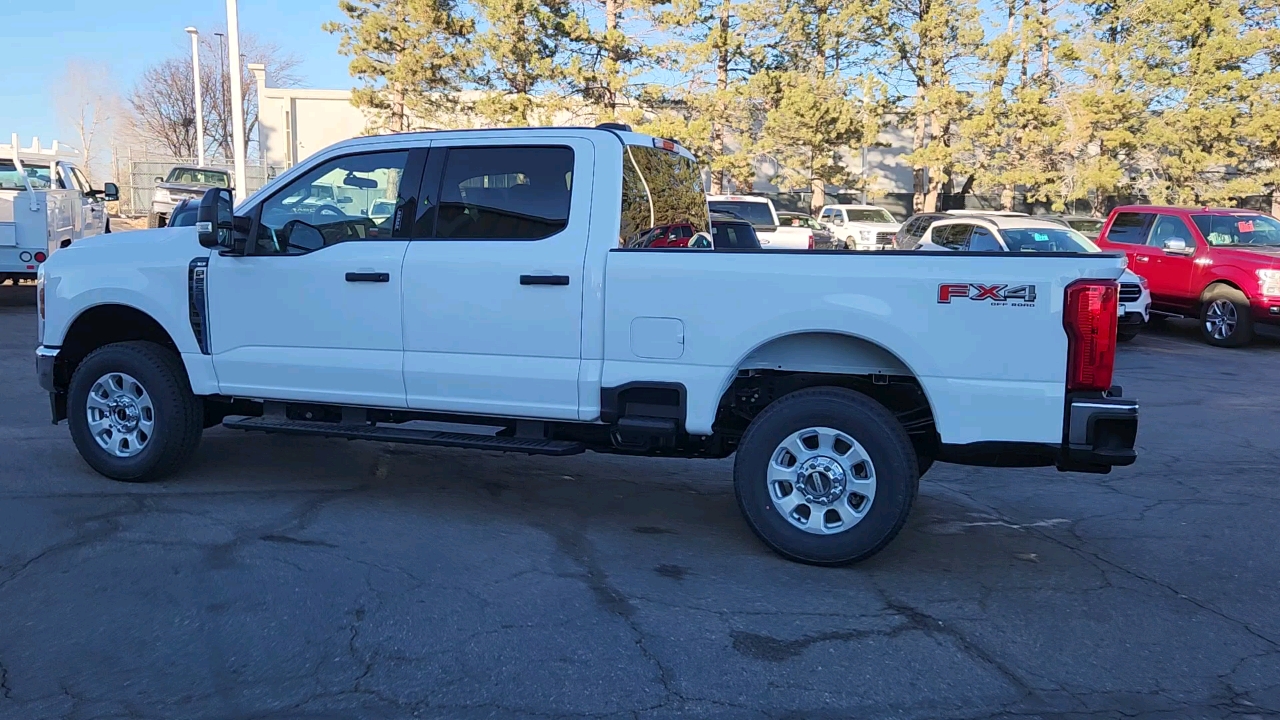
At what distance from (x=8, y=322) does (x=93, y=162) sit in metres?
62.3

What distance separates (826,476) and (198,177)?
26584 mm

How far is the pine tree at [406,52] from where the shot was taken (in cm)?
3147

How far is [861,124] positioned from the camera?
31312 mm

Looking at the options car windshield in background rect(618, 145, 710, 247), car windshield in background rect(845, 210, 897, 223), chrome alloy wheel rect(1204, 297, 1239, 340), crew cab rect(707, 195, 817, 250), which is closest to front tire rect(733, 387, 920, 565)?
car windshield in background rect(618, 145, 710, 247)

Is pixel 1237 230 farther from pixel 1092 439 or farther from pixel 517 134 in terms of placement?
pixel 517 134

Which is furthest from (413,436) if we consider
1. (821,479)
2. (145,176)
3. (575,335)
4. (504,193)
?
(145,176)

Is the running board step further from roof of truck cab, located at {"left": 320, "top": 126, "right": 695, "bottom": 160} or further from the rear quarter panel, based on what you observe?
roof of truck cab, located at {"left": 320, "top": 126, "right": 695, "bottom": 160}

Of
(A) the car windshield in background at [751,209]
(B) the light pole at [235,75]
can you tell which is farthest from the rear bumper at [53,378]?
(B) the light pole at [235,75]

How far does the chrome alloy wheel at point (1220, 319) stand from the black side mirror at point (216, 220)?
42.2 feet

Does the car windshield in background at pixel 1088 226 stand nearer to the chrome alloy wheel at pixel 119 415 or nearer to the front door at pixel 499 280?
the front door at pixel 499 280

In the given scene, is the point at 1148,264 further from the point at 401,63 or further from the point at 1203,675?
the point at 401,63

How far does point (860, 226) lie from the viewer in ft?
88.7

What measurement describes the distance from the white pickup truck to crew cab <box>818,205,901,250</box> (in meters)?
20.1

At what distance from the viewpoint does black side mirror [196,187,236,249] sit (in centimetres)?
569
